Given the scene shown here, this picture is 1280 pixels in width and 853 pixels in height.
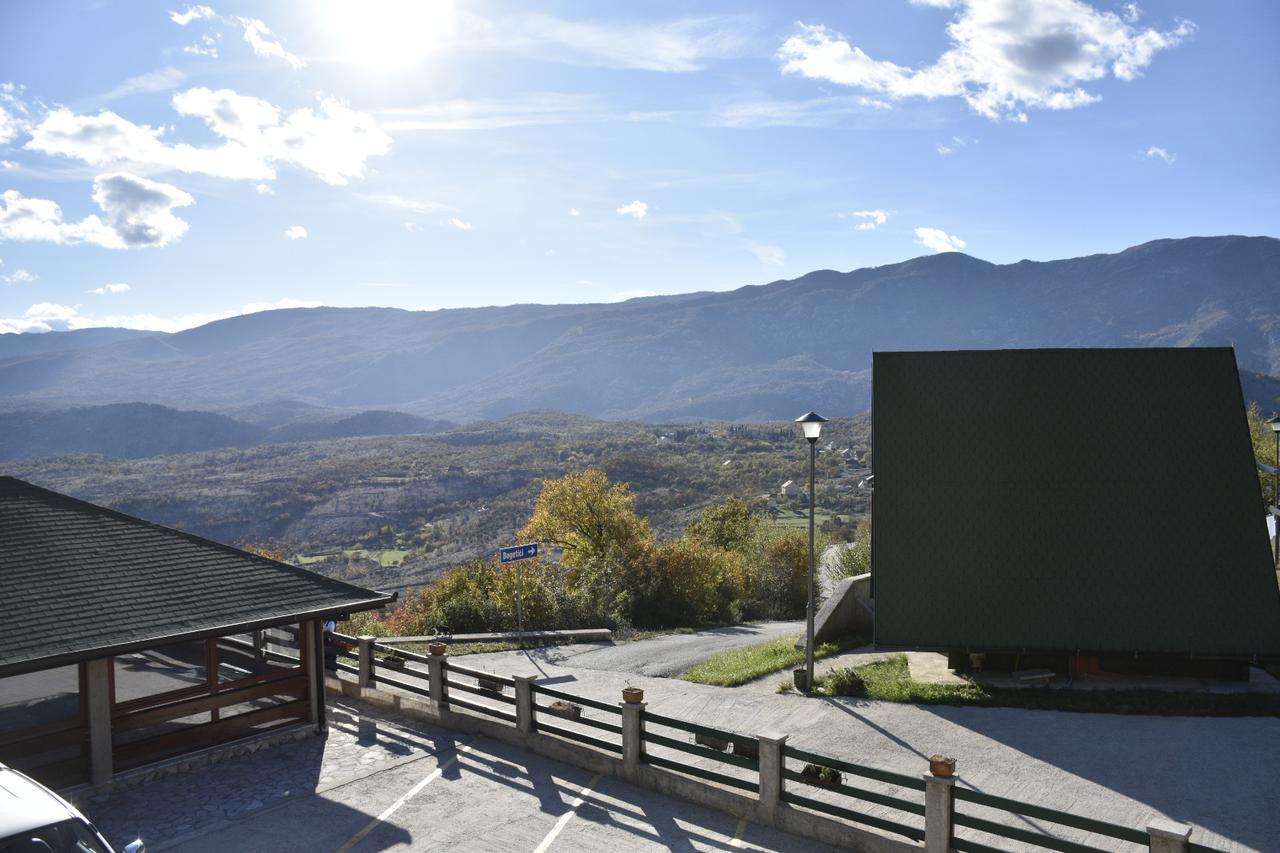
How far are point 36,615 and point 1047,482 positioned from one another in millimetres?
17671

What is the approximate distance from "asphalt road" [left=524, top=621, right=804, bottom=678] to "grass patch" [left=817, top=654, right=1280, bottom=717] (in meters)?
4.31

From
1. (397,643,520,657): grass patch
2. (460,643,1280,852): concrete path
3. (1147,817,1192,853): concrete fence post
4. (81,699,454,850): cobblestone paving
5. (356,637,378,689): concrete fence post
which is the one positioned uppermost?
(1147,817,1192,853): concrete fence post

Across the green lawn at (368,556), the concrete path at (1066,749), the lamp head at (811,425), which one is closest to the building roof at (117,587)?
the concrete path at (1066,749)

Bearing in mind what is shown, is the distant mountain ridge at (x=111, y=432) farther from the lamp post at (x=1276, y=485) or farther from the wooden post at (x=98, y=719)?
the lamp post at (x=1276, y=485)

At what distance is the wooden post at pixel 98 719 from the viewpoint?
11.9 meters

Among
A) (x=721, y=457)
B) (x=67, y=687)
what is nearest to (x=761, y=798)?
(x=67, y=687)

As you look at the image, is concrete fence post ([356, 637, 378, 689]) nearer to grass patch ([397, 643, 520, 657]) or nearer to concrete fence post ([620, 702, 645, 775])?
grass patch ([397, 643, 520, 657])

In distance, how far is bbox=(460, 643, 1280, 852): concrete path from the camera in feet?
36.7

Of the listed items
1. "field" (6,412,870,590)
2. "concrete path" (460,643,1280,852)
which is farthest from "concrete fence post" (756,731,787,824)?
"field" (6,412,870,590)

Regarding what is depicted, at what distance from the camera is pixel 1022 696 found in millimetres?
15930

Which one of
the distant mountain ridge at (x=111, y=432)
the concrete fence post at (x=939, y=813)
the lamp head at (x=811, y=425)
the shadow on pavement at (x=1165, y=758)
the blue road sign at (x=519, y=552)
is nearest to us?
the concrete fence post at (x=939, y=813)

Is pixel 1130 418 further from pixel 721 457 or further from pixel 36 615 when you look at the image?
pixel 721 457

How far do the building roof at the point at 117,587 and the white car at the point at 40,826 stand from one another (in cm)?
403

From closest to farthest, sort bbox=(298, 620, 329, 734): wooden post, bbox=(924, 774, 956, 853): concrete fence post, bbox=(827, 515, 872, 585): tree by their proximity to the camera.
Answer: bbox=(924, 774, 956, 853): concrete fence post < bbox=(298, 620, 329, 734): wooden post < bbox=(827, 515, 872, 585): tree
